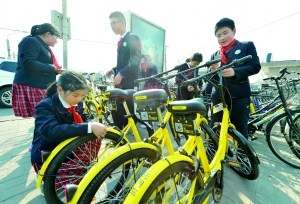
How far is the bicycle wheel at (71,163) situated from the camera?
1.55 m

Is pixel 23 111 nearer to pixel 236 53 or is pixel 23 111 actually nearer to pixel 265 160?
pixel 236 53

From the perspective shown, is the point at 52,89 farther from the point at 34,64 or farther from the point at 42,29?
the point at 42,29

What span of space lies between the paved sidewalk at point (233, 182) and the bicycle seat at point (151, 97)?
4.01 ft

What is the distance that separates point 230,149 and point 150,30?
4.23 metres

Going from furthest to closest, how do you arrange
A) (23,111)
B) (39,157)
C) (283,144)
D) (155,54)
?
(155,54), (283,144), (23,111), (39,157)

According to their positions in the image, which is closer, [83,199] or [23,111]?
[83,199]

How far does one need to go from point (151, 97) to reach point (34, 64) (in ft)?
5.57

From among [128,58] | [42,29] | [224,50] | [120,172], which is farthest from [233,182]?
[42,29]

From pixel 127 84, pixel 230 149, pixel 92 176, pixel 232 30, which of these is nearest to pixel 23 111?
pixel 127 84

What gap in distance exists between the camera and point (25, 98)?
269 cm

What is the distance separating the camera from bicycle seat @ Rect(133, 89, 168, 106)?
1.57 metres

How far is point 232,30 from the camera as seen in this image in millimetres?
2500

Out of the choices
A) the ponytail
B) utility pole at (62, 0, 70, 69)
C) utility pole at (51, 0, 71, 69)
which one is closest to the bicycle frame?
the ponytail

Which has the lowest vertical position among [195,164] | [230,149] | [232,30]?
[230,149]
